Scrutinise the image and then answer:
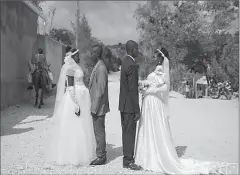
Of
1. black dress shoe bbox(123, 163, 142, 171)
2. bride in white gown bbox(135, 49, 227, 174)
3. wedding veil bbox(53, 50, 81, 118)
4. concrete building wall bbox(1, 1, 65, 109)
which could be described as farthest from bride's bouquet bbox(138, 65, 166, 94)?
concrete building wall bbox(1, 1, 65, 109)

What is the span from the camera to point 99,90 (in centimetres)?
555

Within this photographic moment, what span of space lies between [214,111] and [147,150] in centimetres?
864

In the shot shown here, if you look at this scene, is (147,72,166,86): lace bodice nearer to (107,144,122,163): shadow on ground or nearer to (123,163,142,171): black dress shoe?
(123,163,142,171): black dress shoe

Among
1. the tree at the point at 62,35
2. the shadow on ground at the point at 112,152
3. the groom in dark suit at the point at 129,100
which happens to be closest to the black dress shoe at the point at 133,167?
the groom in dark suit at the point at 129,100

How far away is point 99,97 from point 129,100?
51cm

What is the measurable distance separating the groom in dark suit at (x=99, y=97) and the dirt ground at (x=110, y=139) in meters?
0.33

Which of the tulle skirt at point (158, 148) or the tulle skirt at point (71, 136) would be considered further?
the tulle skirt at point (71, 136)

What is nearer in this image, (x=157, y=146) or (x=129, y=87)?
(x=129, y=87)

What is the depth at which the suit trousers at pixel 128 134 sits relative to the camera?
5477 millimetres

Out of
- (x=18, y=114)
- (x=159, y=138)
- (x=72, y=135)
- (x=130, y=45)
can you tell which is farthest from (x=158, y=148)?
(x=18, y=114)

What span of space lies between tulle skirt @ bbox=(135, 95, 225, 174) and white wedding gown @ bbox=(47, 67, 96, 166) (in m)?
0.87

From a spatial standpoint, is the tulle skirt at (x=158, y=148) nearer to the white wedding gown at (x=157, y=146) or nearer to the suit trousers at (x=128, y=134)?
the white wedding gown at (x=157, y=146)

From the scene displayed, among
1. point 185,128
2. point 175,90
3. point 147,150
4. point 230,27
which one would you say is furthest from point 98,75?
point 230,27

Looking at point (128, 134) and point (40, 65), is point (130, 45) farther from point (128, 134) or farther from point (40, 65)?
point (40, 65)
